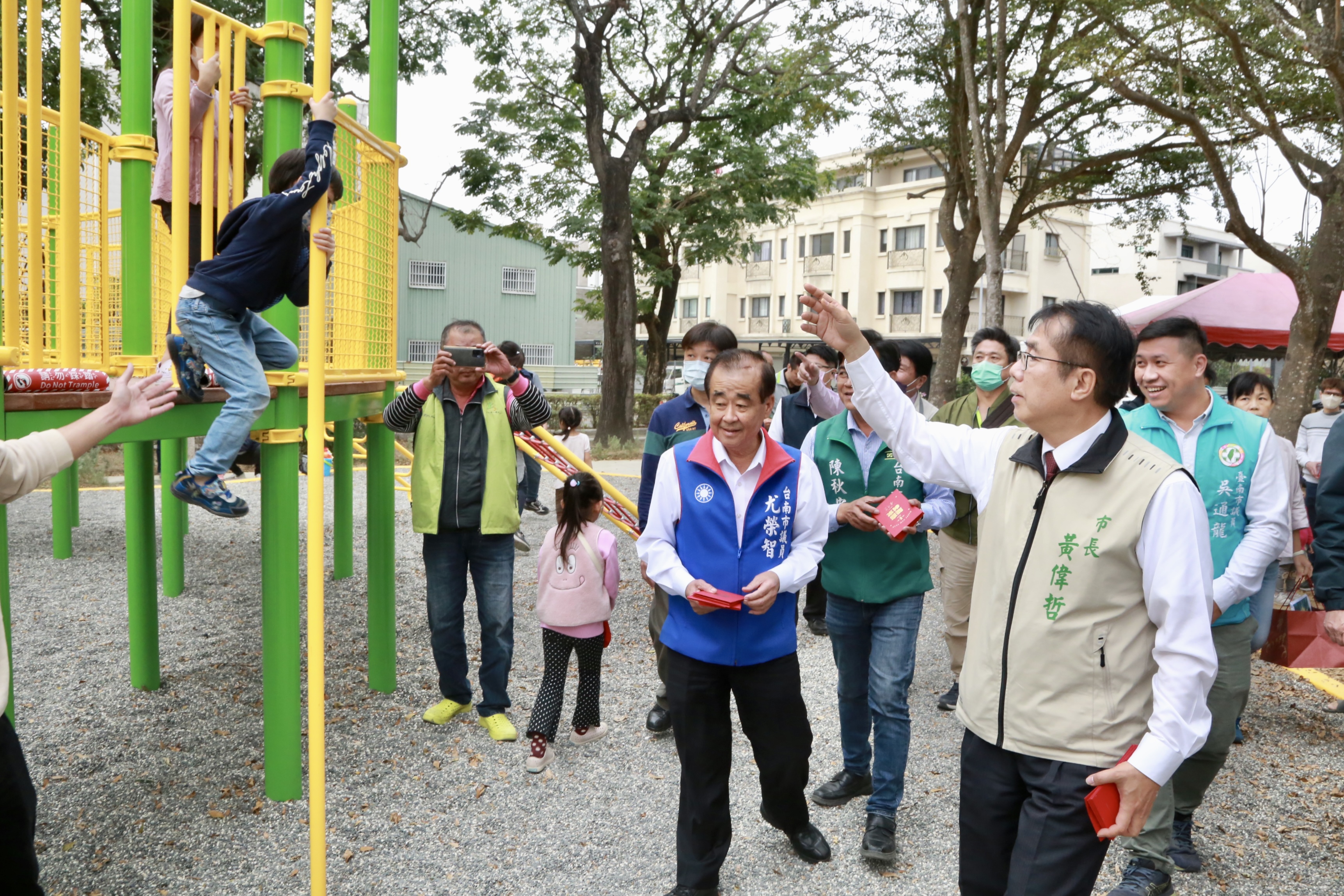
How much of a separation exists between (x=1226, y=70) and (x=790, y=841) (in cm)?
993

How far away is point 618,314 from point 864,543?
13993mm

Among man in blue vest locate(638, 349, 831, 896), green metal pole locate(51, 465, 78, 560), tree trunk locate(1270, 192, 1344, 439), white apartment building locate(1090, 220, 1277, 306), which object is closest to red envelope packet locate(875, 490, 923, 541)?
man in blue vest locate(638, 349, 831, 896)

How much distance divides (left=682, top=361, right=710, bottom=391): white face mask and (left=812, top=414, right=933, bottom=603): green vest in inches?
34.1

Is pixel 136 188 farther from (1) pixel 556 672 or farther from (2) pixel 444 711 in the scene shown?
(2) pixel 444 711

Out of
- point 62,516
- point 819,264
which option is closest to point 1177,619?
point 62,516

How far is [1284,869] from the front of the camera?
3553 millimetres

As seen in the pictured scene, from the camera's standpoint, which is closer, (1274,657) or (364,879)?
(364,879)

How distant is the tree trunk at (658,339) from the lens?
23.8 meters

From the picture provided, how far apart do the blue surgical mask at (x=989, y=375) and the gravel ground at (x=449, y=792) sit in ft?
5.83

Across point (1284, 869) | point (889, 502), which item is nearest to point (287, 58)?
point (889, 502)

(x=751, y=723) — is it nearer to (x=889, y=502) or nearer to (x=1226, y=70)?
(x=889, y=502)

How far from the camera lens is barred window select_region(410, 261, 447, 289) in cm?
3116

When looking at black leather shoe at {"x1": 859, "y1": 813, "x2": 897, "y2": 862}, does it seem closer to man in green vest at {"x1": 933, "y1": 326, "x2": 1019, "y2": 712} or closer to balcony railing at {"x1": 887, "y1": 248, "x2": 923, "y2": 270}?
man in green vest at {"x1": 933, "y1": 326, "x2": 1019, "y2": 712}

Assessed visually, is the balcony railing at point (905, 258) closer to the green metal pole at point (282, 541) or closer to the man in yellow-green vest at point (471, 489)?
the man in yellow-green vest at point (471, 489)
